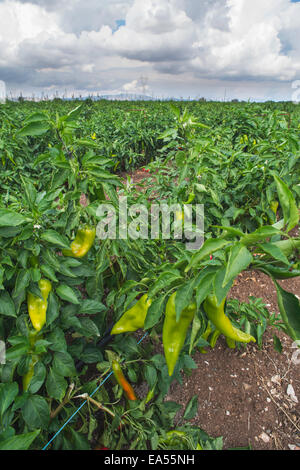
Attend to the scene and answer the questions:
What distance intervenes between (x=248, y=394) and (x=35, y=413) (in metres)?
1.18

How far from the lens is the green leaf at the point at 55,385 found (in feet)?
3.63

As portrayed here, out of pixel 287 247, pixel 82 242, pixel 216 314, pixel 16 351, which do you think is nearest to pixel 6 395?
pixel 16 351

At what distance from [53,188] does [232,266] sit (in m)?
0.81

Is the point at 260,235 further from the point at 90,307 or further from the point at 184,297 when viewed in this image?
the point at 90,307

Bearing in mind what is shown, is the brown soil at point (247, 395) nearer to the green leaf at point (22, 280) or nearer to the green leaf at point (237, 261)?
the green leaf at point (22, 280)

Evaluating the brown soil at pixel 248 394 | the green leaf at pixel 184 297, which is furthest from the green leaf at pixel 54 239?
the brown soil at pixel 248 394

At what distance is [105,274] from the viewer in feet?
5.07

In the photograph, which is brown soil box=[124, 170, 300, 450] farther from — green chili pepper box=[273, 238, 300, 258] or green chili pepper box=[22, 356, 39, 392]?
green chili pepper box=[273, 238, 300, 258]

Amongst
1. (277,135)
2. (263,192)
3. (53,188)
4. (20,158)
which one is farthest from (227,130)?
(53,188)

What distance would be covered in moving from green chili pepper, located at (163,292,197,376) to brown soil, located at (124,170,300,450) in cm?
70

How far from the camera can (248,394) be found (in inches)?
66.2

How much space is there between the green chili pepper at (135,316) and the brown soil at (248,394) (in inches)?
23.6

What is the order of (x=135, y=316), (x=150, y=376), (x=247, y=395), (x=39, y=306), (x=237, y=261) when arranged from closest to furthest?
(x=237, y=261) < (x=39, y=306) < (x=135, y=316) < (x=150, y=376) < (x=247, y=395)

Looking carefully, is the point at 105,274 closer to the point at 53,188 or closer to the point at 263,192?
the point at 53,188
